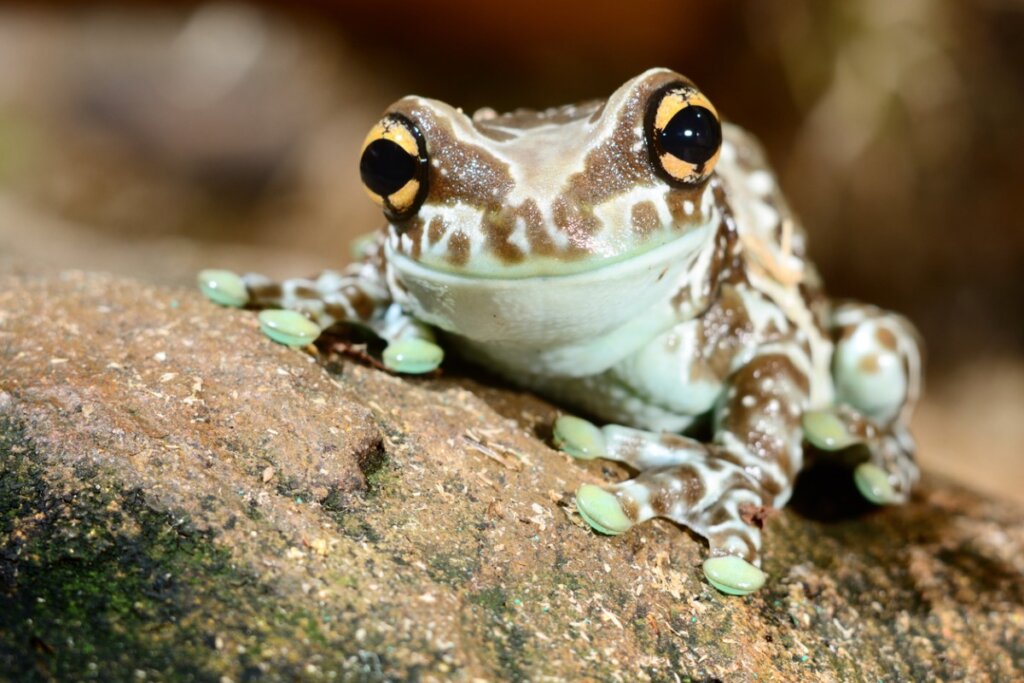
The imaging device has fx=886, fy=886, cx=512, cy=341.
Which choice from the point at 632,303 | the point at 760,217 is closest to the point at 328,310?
the point at 632,303

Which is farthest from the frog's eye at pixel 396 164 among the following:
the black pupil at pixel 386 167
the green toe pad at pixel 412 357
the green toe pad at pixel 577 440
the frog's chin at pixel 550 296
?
the green toe pad at pixel 577 440

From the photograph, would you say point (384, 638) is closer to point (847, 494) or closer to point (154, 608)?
point (154, 608)

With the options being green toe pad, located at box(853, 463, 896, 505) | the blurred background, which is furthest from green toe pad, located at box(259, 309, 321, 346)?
the blurred background

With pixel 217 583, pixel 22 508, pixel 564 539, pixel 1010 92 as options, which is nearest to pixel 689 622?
pixel 564 539

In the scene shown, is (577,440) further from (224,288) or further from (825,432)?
(224,288)

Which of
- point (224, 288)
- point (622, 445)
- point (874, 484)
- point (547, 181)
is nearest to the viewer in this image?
point (547, 181)

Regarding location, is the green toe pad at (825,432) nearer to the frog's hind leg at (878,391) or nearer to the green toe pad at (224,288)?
the frog's hind leg at (878,391)

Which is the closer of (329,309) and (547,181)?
(547,181)
